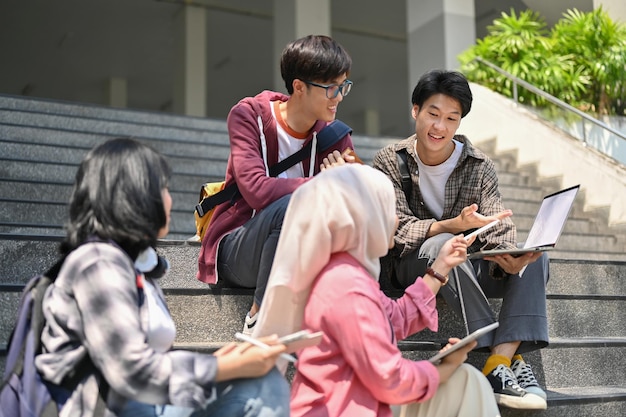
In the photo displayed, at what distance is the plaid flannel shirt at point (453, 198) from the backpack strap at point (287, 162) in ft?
1.04

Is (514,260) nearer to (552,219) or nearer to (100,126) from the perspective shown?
(552,219)

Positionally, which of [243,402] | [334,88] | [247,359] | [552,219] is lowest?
[243,402]

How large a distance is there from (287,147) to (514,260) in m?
0.99

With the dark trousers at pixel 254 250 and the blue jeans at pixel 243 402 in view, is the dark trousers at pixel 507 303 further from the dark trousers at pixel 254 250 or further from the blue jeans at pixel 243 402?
the blue jeans at pixel 243 402

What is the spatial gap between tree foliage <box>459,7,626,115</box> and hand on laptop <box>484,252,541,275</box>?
431 cm

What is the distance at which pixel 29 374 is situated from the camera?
1.70 meters

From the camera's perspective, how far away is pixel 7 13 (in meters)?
14.5

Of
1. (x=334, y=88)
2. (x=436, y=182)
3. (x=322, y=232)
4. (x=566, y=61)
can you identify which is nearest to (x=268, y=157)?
(x=334, y=88)

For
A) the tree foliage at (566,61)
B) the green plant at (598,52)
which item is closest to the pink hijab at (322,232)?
the tree foliage at (566,61)

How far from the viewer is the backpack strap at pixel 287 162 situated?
10.6 ft

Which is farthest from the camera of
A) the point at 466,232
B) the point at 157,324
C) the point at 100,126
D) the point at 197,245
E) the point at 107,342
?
the point at 100,126

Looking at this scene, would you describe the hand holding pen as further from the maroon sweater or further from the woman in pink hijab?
the maroon sweater

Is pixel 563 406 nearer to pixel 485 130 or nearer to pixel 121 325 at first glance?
pixel 121 325

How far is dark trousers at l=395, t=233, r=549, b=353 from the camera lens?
9.92 feet
